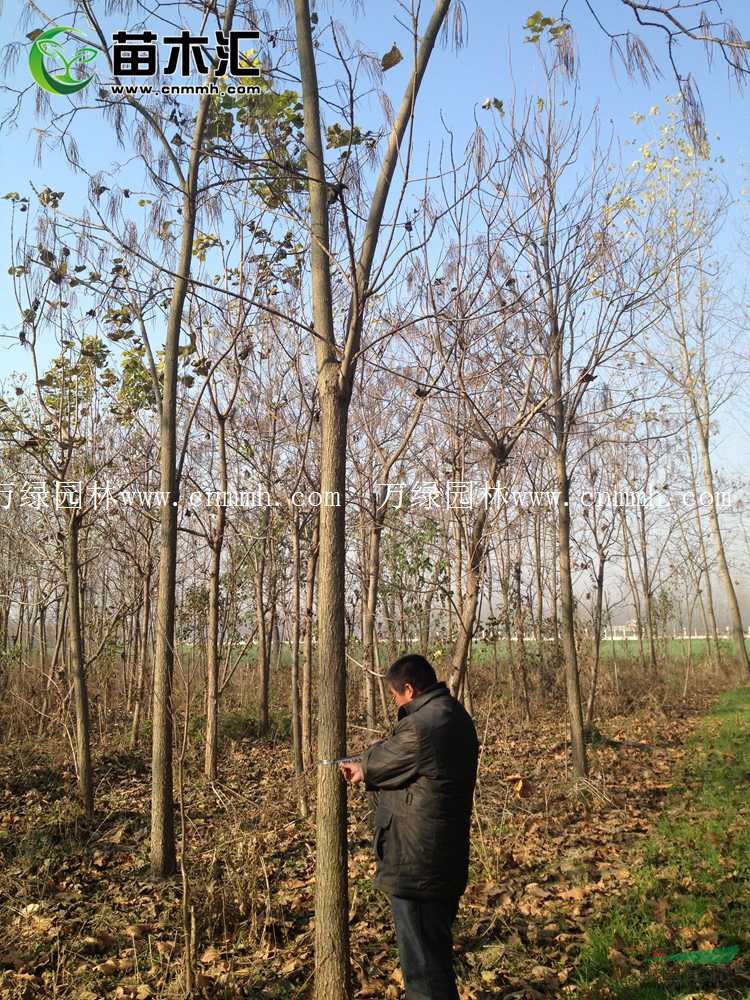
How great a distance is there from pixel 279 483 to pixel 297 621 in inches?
84.9

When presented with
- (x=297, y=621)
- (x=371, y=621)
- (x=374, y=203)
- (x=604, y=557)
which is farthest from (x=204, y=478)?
(x=374, y=203)

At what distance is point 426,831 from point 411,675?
612 millimetres

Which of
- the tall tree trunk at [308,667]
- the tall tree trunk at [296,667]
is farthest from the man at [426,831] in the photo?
the tall tree trunk at [296,667]

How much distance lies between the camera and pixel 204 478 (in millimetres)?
11242

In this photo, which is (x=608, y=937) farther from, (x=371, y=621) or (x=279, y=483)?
(x=279, y=483)

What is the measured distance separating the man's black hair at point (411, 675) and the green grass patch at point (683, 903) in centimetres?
168

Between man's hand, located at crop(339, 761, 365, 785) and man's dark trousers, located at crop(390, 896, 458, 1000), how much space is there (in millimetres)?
486

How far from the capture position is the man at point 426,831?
2908 mm

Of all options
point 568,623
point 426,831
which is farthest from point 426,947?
point 568,623

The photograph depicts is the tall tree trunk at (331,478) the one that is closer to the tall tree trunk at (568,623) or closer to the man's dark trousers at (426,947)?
the man's dark trousers at (426,947)

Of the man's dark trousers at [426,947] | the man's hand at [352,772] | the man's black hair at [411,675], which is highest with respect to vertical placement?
the man's black hair at [411,675]

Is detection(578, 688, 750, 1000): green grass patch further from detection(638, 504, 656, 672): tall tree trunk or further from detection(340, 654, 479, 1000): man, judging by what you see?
detection(638, 504, 656, 672): tall tree trunk

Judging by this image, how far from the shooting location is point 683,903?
14.1 feet

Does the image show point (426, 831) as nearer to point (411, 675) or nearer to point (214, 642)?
point (411, 675)
